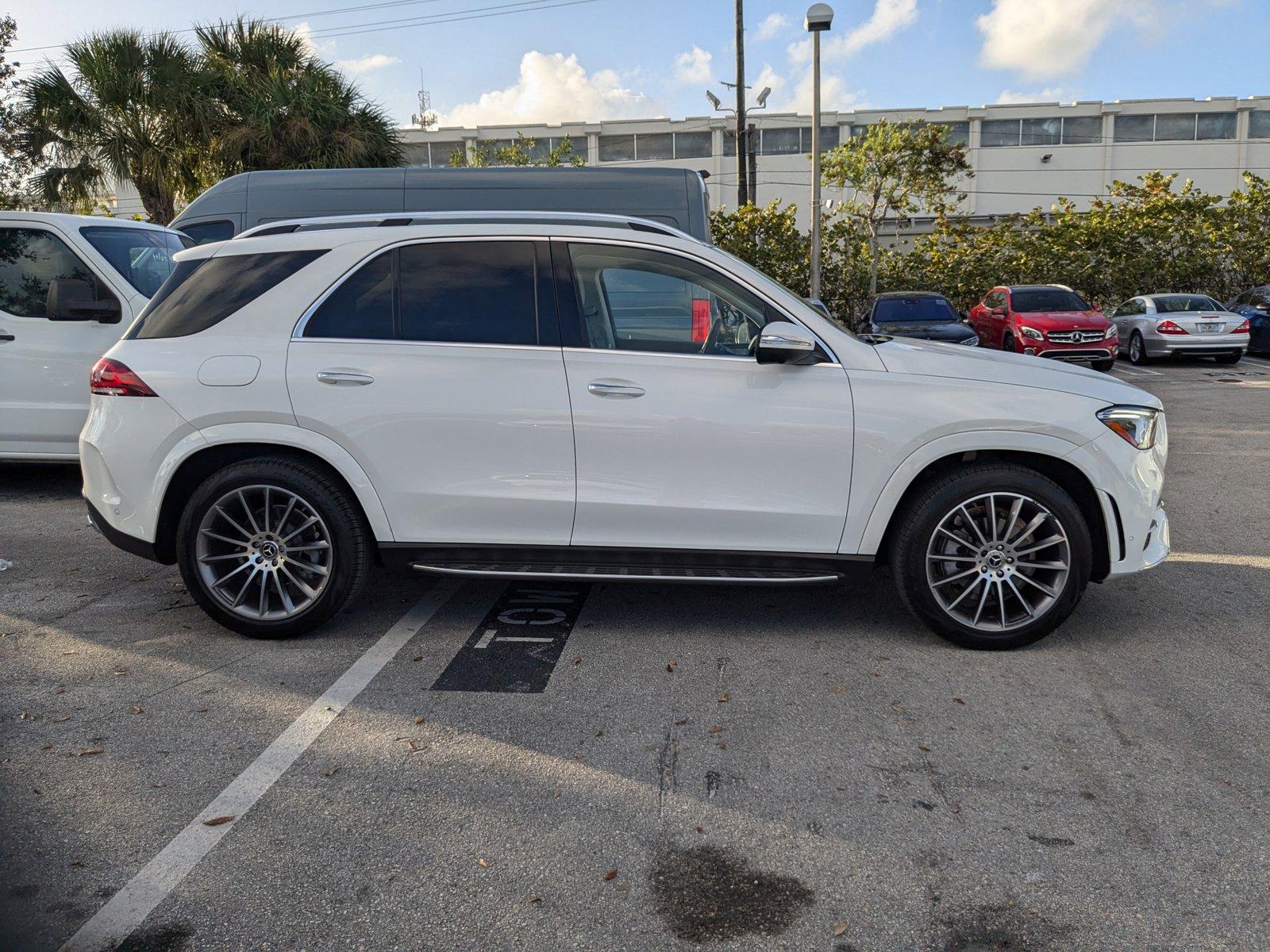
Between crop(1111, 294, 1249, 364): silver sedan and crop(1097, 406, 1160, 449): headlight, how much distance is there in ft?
54.7

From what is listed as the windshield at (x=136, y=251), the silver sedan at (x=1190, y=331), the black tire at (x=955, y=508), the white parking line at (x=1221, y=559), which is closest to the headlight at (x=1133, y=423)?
the black tire at (x=955, y=508)

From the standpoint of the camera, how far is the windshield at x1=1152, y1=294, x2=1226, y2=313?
788 inches

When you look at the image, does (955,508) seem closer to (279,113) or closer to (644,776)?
(644,776)

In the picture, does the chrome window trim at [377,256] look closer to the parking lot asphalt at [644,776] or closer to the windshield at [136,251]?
the parking lot asphalt at [644,776]

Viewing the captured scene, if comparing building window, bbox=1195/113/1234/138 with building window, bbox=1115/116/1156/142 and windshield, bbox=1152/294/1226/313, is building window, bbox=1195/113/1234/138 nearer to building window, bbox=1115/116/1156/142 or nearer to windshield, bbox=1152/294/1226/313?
building window, bbox=1115/116/1156/142

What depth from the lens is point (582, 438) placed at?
4.62 meters

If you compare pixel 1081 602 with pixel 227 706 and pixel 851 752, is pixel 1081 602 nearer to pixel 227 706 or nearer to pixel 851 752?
pixel 851 752

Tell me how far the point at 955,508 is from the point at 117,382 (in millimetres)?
3734

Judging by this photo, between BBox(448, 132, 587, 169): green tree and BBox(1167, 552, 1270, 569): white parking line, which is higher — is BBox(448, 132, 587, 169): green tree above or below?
above

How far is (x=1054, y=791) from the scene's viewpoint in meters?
3.43

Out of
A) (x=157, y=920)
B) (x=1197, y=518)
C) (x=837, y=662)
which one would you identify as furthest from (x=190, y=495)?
(x=1197, y=518)

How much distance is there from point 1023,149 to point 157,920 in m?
56.4

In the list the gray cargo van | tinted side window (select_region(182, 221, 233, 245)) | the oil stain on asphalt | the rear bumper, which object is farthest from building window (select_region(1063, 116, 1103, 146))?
the oil stain on asphalt

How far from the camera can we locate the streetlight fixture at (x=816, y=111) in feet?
57.1
